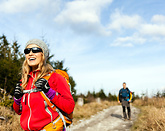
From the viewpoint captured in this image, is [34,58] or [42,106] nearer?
[42,106]

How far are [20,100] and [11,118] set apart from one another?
4899mm

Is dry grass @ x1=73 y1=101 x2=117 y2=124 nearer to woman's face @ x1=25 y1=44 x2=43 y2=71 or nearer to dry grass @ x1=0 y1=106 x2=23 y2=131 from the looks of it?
dry grass @ x1=0 y1=106 x2=23 y2=131

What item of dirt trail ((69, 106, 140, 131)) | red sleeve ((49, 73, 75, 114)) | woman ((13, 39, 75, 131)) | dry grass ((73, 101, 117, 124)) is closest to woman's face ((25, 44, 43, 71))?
woman ((13, 39, 75, 131))

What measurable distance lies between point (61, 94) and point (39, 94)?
0.24 meters

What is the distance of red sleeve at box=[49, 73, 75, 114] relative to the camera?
1.75m

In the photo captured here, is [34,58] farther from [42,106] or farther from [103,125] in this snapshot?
[103,125]

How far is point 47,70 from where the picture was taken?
1.98 metres

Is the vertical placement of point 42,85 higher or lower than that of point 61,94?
higher

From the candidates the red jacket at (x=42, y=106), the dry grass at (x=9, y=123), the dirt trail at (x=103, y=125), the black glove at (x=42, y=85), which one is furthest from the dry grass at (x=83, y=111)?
the black glove at (x=42, y=85)

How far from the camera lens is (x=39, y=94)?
5.82ft

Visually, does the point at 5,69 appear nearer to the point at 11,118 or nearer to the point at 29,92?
the point at 11,118

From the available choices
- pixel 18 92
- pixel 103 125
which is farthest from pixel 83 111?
pixel 18 92

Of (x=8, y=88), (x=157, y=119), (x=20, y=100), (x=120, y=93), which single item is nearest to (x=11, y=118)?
(x=8, y=88)

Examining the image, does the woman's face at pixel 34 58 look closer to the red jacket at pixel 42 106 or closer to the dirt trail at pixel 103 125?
the red jacket at pixel 42 106
